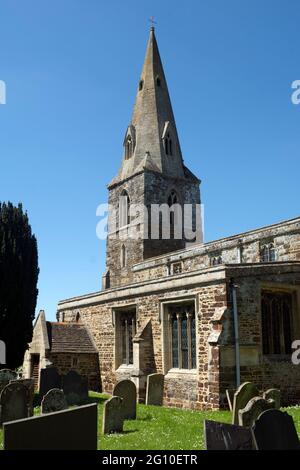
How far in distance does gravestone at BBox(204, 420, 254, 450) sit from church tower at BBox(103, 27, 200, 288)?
1094 inches

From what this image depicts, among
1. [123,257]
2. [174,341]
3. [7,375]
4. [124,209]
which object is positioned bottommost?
[7,375]

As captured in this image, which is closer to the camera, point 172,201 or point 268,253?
point 268,253

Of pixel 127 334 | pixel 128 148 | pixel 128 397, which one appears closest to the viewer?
pixel 128 397

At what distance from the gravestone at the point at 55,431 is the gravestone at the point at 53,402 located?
4797mm

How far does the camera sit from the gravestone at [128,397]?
500 inches

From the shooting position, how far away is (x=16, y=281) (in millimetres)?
18594

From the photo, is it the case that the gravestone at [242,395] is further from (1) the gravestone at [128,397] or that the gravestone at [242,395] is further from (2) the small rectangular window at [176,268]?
(2) the small rectangular window at [176,268]

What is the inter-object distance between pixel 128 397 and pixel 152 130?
2808 centimetres

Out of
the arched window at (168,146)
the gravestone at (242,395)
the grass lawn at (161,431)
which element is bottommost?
the grass lawn at (161,431)

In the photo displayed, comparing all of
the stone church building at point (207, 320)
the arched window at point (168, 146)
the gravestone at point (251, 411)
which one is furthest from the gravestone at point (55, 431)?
the arched window at point (168, 146)

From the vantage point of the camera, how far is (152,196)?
118 ft

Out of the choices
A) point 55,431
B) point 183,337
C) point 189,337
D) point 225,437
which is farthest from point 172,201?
point 55,431

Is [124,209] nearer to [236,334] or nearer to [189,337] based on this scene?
[189,337]
